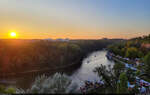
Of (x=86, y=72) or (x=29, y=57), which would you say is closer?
(x=86, y=72)

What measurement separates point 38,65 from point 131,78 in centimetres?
2344

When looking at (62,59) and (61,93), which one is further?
(62,59)

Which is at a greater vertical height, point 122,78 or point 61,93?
point 61,93

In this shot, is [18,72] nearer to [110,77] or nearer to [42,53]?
[42,53]

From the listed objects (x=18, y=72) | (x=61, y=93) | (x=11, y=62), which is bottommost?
(x=18, y=72)

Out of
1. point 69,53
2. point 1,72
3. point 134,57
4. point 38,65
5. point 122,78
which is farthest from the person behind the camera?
point 69,53

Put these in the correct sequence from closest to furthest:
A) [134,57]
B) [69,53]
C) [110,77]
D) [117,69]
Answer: [110,77]
[117,69]
[134,57]
[69,53]

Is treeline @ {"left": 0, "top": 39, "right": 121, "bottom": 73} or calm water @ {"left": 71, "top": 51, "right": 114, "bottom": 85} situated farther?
treeline @ {"left": 0, "top": 39, "right": 121, "bottom": 73}

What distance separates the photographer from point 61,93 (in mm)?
3656

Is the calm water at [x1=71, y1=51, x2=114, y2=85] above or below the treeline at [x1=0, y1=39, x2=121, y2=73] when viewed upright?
below

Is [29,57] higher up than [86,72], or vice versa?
[29,57]

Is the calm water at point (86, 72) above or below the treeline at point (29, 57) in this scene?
below

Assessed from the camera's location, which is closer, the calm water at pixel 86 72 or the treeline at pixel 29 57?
the calm water at pixel 86 72

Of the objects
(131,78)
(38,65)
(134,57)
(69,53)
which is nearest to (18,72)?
(38,65)
